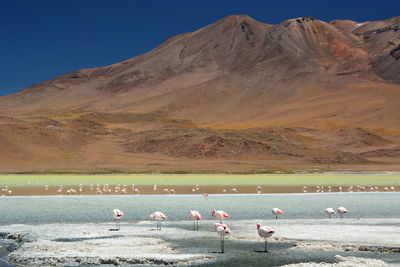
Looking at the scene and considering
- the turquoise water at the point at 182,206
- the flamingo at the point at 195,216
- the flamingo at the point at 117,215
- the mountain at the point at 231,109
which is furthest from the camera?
the mountain at the point at 231,109

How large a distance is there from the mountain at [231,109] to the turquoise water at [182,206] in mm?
29744

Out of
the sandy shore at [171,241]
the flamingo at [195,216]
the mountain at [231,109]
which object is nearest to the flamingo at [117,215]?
the sandy shore at [171,241]

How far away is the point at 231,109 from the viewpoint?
135875 mm

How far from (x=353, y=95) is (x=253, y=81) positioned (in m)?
26.4

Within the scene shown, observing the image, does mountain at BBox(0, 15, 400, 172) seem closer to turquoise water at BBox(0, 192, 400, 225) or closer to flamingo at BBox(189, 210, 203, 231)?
turquoise water at BBox(0, 192, 400, 225)

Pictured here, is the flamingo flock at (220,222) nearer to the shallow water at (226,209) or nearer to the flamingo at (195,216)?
the flamingo at (195,216)

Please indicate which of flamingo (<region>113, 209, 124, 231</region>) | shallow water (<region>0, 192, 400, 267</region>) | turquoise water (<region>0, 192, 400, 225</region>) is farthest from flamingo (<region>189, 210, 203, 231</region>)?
turquoise water (<region>0, 192, 400, 225</region>)

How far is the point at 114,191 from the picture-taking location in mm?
33844

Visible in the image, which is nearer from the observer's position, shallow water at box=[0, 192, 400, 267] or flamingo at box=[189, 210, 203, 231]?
shallow water at box=[0, 192, 400, 267]

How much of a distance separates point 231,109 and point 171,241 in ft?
395

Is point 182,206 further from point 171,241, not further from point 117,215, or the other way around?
point 171,241

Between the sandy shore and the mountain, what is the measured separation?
41.0m

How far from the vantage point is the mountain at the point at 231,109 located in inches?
2874

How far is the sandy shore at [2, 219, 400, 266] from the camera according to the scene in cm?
1341
